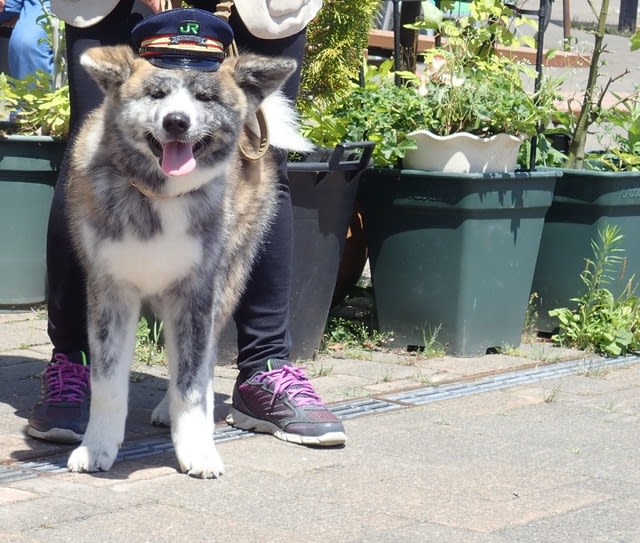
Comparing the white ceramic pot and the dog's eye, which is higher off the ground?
the dog's eye

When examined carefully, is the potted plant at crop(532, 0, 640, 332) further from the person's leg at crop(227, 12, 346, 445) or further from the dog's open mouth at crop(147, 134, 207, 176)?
the dog's open mouth at crop(147, 134, 207, 176)

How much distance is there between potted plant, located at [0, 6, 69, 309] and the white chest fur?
6.75 feet

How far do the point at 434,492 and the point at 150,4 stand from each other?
5.40ft

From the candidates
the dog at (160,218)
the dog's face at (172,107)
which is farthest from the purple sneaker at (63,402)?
the dog's face at (172,107)

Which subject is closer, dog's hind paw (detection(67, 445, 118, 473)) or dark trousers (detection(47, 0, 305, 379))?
dog's hind paw (detection(67, 445, 118, 473))

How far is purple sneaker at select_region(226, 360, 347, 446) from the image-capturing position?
3543 millimetres

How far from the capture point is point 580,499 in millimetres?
3131

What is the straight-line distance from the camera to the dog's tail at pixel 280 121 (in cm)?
354

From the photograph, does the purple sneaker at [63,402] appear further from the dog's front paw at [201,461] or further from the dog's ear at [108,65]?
the dog's ear at [108,65]

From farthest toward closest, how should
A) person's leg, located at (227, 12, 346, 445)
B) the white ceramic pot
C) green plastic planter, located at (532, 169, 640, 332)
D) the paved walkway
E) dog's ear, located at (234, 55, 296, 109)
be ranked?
green plastic planter, located at (532, 169, 640, 332) < the white ceramic pot < person's leg, located at (227, 12, 346, 445) < dog's ear, located at (234, 55, 296, 109) < the paved walkway

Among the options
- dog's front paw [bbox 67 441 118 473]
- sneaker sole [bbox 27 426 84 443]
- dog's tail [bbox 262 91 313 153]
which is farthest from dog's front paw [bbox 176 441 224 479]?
dog's tail [bbox 262 91 313 153]

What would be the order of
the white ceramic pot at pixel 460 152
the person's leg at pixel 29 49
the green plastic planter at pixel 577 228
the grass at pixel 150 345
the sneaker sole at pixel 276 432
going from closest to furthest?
the sneaker sole at pixel 276 432 < the grass at pixel 150 345 < the white ceramic pot at pixel 460 152 < the green plastic planter at pixel 577 228 < the person's leg at pixel 29 49

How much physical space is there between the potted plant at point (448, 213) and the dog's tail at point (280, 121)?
1.08 m

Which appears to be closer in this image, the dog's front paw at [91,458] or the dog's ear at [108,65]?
the dog's ear at [108,65]
